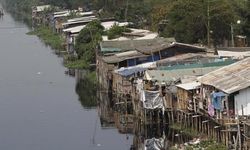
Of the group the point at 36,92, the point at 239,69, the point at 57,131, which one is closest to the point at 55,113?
the point at 57,131

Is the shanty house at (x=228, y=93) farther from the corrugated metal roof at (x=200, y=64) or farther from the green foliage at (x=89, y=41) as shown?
the green foliage at (x=89, y=41)

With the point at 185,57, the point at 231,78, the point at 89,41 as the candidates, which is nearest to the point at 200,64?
the point at 185,57

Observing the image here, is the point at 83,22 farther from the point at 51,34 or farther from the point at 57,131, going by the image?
the point at 57,131

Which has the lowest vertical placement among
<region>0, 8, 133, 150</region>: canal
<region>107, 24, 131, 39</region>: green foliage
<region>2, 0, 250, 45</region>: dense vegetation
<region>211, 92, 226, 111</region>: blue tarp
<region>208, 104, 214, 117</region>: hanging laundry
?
<region>0, 8, 133, 150</region>: canal

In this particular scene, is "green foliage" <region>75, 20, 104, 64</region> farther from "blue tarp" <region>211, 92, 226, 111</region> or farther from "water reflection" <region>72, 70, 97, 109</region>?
"blue tarp" <region>211, 92, 226, 111</region>

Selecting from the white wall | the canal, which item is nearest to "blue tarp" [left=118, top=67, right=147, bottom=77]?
the canal

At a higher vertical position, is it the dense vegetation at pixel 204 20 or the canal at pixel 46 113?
the dense vegetation at pixel 204 20

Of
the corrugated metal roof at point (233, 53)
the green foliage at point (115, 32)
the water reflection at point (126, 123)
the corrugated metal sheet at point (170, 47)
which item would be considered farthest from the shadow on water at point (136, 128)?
the green foliage at point (115, 32)
